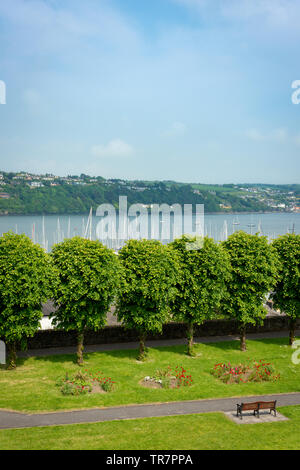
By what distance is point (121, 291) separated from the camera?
34.3 m

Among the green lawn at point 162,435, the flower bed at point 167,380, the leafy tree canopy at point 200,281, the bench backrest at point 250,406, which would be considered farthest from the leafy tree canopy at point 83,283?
the bench backrest at point 250,406

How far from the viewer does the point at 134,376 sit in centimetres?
3219

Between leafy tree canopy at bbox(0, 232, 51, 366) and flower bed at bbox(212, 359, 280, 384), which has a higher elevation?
leafy tree canopy at bbox(0, 232, 51, 366)

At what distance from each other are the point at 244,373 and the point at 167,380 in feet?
21.5

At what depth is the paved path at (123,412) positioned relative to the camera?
80.2 ft

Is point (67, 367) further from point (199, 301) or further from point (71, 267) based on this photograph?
point (199, 301)

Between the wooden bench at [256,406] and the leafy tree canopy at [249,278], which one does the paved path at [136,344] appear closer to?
the leafy tree canopy at [249,278]

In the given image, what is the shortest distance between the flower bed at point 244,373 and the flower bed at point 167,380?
2.52 m

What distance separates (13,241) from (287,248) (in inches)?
976

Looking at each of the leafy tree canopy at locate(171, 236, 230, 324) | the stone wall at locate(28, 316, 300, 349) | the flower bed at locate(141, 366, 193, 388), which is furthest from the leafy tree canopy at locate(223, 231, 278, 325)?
the flower bed at locate(141, 366, 193, 388)

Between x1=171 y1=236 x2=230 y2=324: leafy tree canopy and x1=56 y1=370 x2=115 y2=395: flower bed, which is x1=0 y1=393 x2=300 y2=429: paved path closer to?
x1=56 y1=370 x2=115 y2=395: flower bed

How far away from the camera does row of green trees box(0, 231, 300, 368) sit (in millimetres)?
31750

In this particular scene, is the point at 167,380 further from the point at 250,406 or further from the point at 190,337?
the point at 190,337

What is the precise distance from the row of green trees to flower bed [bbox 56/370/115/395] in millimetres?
4097
